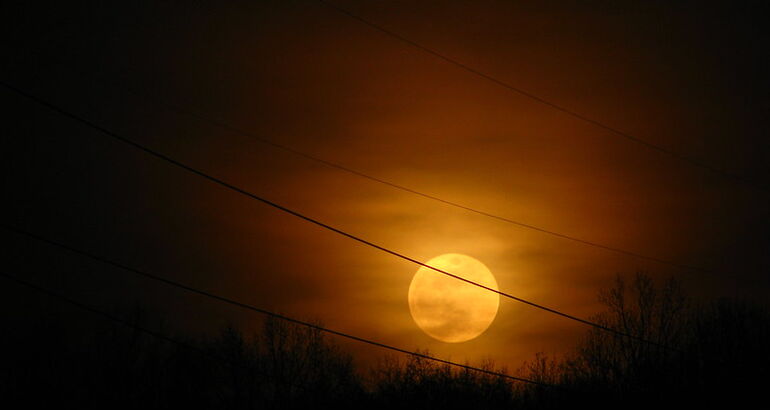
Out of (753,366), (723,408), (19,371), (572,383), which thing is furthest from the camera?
(19,371)

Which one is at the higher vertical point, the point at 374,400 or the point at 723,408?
the point at 374,400

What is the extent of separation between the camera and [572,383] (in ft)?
168

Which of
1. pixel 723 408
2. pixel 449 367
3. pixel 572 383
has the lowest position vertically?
pixel 723 408

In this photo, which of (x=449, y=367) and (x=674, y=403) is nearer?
(x=674, y=403)

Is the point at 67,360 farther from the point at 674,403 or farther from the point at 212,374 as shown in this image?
the point at 674,403

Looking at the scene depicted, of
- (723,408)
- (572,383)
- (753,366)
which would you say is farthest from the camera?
(572,383)

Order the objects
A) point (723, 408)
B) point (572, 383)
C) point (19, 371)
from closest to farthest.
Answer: point (723, 408) < point (572, 383) < point (19, 371)

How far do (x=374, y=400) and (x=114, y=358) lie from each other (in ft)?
61.7

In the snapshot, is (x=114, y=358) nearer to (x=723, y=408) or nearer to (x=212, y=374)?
(x=212, y=374)

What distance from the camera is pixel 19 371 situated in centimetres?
5941

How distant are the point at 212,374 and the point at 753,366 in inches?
1416

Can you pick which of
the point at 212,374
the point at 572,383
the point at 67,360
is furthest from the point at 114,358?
the point at 572,383

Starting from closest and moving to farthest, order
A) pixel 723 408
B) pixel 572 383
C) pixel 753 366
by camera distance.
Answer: pixel 723 408, pixel 753 366, pixel 572 383

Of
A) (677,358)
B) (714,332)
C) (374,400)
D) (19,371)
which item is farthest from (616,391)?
(19,371)
